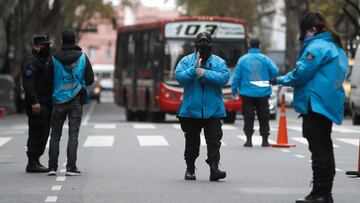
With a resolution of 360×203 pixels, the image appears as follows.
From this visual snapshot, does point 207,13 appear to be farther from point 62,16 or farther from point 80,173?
point 80,173

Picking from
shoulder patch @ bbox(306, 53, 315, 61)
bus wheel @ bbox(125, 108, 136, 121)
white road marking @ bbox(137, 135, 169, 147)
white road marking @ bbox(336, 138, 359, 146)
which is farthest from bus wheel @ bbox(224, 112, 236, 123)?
shoulder patch @ bbox(306, 53, 315, 61)

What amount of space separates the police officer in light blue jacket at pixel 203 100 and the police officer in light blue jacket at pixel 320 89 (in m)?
2.60

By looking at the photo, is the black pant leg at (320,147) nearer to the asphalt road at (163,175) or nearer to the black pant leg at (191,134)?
the asphalt road at (163,175)

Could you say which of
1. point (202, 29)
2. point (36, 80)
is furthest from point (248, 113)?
point (202, 29)

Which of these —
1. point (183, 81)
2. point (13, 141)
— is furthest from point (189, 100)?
point (13, 141)

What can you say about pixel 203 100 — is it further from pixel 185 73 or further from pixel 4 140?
pixel 4 140

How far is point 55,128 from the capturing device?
13.9m

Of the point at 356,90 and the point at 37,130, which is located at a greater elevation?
the point at 37,130

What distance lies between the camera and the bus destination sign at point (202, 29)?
3067 cm

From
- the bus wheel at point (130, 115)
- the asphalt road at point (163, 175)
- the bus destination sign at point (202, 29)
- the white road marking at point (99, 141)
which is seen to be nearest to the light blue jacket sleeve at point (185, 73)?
the asphalt road at point (163, 175)

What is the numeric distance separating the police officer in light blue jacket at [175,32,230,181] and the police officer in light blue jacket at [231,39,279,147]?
19.4 ft

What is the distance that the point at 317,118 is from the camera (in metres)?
10.3

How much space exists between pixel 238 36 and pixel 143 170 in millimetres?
16695

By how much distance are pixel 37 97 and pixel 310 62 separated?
4784 millimetres
